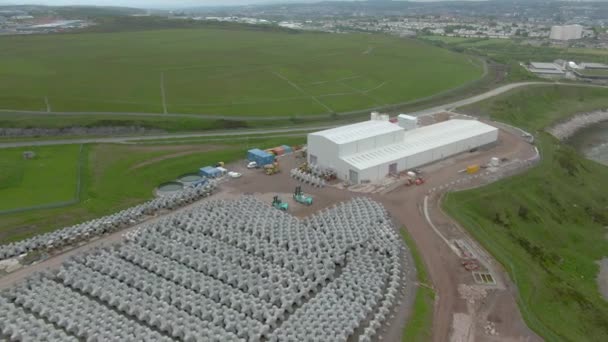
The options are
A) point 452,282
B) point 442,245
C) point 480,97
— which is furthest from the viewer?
point 480,97

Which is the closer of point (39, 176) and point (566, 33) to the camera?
point (39, 176)

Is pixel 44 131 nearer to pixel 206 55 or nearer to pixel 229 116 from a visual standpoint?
pixel 229 116

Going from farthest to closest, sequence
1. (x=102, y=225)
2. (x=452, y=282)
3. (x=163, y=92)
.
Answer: (x=163, y=92) < (x=102, y=225) < (x=452, y=282)

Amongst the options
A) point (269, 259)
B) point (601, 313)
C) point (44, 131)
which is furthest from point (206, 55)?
point (601, 313)

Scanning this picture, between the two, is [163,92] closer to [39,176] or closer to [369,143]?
[39,176]

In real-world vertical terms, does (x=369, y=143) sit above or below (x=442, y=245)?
above

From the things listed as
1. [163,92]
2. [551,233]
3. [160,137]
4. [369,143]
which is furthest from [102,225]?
[163,92]

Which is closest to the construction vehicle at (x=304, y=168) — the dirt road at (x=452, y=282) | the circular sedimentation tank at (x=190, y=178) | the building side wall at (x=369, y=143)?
the building side wall at (x=369, y=143)

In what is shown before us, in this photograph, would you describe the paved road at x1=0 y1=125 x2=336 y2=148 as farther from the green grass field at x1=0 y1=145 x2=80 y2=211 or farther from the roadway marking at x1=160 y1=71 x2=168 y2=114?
the roadway marking at x1=160 y1=71 x2=168 y2=114
